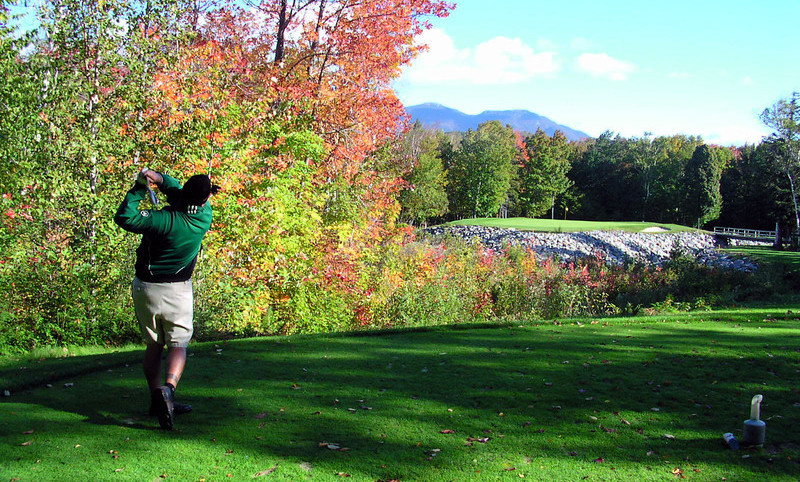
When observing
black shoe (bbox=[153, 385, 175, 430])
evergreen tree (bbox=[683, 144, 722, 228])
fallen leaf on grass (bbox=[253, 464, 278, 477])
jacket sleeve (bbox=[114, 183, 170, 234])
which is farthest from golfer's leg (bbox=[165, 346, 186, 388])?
evergreen tree (bbox=[683, 144, 722, 228])

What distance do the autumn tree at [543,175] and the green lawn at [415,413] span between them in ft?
188

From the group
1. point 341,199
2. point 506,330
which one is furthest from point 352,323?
point 506,330

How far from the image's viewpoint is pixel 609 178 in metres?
69.8

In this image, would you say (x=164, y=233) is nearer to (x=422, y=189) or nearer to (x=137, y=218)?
(x=137, y=218)

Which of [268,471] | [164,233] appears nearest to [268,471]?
[268,471]

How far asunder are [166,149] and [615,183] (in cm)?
6722

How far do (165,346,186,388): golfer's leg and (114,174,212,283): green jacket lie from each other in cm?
58

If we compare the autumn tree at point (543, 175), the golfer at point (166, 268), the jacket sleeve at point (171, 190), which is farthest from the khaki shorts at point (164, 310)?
the autumn tree at point (543, 175)

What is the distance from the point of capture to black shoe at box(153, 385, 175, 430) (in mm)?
4219

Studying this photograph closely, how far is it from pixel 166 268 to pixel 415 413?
2428 mm

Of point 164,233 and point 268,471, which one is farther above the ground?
point 164,233

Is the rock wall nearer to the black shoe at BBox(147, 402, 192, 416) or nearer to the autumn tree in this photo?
the autumn tree

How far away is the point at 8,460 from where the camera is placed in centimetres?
376

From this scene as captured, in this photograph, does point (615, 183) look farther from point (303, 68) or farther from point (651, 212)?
point (303, 68)
